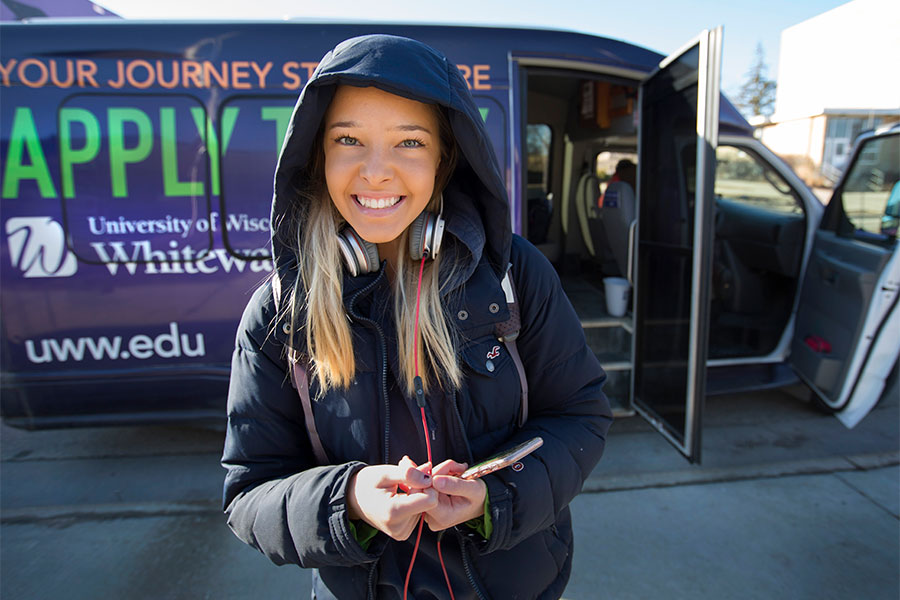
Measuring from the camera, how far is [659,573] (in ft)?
7.91

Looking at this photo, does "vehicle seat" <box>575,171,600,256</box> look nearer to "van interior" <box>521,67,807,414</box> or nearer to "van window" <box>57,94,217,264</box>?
"van interior" <box>521,67,807,414</box>

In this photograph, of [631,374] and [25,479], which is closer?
[25,479]

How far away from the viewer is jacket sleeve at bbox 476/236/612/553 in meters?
1.09

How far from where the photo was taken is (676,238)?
317 centimetres

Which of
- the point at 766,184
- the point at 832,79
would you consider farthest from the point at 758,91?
the point at 766,184

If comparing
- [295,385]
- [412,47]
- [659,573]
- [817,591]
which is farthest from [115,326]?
[817,591]

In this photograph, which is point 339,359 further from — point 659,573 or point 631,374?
point 631,374

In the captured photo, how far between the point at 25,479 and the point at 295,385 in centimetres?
306

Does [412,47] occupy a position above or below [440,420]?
above

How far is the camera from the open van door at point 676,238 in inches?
108

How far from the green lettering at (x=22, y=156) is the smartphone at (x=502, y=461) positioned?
2.79m

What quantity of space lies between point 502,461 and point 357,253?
49 cm

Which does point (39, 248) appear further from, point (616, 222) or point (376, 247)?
point (616, 222)

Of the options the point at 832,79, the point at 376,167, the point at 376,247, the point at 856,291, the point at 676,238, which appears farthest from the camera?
the point at 832,79
